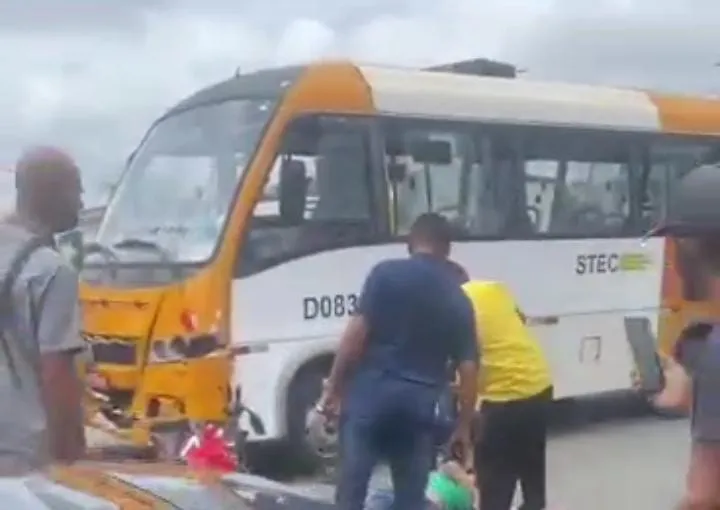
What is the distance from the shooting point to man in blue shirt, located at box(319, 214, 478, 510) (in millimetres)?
7410

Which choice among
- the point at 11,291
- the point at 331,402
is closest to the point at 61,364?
the point at 11,291

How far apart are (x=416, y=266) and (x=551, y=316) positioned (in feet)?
24.0

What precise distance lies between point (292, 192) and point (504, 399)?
458 centimetres

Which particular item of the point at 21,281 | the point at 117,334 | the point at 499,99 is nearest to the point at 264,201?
the point at 117,334

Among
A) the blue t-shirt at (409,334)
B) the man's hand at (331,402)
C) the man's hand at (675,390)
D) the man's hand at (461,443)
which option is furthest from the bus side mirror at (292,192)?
the man's hand at (675,390)

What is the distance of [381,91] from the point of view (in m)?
13.4

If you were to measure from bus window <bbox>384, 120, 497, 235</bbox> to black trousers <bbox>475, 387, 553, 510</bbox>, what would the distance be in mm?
4941

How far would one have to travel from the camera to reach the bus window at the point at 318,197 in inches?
488

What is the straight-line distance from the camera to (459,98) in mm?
14039

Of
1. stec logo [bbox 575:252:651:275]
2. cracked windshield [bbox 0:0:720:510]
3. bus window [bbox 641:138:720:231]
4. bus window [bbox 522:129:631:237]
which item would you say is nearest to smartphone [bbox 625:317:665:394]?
cracked windshield [bbox 0:0:720:510]

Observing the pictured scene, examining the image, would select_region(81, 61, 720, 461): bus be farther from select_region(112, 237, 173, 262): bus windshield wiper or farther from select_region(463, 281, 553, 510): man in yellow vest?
select_region(463, 281, 553, 510): man in yellow vest

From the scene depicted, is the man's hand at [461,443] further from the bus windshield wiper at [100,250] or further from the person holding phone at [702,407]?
the bus windshield wiper at [100,250]

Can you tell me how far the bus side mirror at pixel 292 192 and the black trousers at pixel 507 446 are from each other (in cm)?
444

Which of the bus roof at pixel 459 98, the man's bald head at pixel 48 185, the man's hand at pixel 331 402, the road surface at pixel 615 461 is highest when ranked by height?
the bus roof at pixel 459 98
